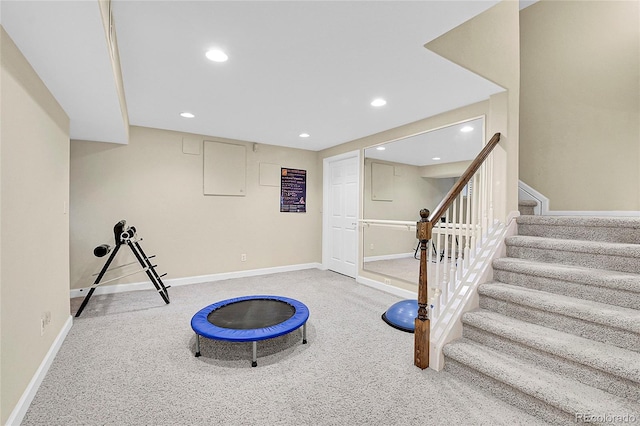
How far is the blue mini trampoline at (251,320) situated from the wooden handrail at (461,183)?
146cm

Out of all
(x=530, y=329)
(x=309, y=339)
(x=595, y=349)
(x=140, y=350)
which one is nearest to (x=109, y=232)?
(x=140, y=350)

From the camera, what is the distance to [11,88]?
158 centimetres

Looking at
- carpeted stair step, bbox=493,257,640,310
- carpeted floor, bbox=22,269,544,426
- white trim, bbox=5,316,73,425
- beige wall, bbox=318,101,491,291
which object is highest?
beige wall, bbox=318,101,491,291

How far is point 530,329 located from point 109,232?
4.94 metres

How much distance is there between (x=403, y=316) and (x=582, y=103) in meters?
3.29

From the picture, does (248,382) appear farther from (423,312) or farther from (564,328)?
(564,328)

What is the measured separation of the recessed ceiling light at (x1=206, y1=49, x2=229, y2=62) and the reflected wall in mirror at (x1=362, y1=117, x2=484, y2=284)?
2626 millimetres

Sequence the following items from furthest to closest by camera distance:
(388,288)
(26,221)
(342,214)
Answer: (342,214) → (388,288) → (26,221)

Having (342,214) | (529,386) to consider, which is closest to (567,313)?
(529,386)

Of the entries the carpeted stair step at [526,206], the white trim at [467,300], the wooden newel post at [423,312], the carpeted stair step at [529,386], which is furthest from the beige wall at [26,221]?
the carpeted stair step at [526,206]

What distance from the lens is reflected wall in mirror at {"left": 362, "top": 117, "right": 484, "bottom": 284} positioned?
3.39 m

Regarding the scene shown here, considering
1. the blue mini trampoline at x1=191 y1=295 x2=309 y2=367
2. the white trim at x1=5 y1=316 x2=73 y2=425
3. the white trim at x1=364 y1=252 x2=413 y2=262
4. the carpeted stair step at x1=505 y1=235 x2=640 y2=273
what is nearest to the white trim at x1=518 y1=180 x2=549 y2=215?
the carpeted stair step at x1=505 y1=235 x2=640 y2=273

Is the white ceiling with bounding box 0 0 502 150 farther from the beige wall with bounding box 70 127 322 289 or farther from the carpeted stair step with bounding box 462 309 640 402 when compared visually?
the carpeted stair step with bounding box 462 309 640 402

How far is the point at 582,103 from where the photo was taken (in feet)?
10.8
